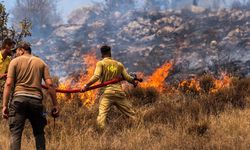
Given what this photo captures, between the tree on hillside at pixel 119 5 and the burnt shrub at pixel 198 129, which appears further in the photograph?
the tree on hillside at pixel 119 5

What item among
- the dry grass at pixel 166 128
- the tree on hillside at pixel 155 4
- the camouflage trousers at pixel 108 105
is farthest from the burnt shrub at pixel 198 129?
the tree on hillside at pixel 155 4

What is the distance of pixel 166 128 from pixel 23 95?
2.84m

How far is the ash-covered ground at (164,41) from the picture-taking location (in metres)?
18.9

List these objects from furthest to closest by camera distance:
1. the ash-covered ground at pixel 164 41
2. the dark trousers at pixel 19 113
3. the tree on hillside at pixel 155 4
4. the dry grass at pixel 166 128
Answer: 1. the tree on hillside at pixel 155 4
2. the ash-covered ground at pixel 164 41
3. the dry grass at pixel 166 128
4. the dark trousers at pixel 19 113

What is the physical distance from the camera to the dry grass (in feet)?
21.8

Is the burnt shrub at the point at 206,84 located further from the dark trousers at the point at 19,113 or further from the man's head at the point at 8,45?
the dark trousers at the point at 19,113

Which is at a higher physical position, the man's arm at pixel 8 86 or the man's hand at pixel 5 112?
the man's arm at pixel 8 86

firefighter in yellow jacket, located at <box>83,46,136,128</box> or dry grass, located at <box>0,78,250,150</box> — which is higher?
firefighter in yellow jacket, located at <box>83,46,136,128</box>

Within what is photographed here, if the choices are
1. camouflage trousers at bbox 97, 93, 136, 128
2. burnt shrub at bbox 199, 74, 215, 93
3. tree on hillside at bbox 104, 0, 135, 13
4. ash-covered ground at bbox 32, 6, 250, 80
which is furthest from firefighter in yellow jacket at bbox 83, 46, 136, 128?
tree on hillside at bbox 104, 0, 135, 13

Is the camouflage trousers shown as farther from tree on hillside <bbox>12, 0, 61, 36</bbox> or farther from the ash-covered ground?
tree on hillside <bbox>12, 0, 61, 36</bbox>

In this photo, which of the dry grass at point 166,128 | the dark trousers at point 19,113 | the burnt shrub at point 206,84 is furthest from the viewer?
the burnt shrub at point 206,84

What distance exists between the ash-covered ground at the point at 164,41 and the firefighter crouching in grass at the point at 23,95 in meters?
11.4

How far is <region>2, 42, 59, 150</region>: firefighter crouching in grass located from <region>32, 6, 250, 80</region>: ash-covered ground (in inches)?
448

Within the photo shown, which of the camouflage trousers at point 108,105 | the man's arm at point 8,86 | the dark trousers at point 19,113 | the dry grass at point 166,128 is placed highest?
the man's arm at point 8,86
